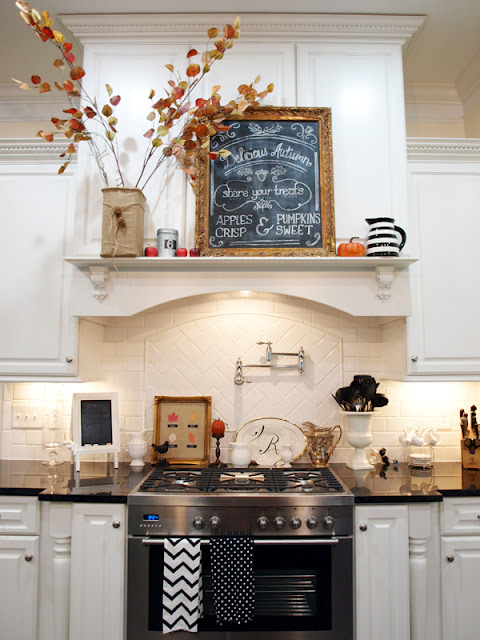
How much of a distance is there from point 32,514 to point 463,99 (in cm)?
323

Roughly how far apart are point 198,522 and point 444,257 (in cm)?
167

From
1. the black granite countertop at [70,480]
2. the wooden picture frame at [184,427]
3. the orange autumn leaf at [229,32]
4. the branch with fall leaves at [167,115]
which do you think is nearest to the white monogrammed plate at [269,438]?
the wooden picture frame at [184,427]

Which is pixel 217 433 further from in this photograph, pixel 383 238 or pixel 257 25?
pixel 257 25

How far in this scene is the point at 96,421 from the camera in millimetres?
2305

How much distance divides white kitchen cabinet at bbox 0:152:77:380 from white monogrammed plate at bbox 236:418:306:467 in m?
0.95

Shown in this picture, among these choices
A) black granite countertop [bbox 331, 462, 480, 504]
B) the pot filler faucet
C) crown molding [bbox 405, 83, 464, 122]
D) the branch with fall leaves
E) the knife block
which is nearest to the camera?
black granite countertop [bbox 331, 462, 480, 504]

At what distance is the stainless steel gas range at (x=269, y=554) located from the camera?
1861 mm

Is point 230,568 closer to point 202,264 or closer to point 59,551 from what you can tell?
point 59,551

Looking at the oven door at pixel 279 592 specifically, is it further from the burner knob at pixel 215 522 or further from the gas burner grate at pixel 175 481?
the gas burner grate at pixel 175 481

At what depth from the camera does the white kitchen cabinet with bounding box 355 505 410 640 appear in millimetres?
1879

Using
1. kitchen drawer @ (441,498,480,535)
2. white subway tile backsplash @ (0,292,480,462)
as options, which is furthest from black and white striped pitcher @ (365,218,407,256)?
kitchen drawer @ (441,498,480,535)

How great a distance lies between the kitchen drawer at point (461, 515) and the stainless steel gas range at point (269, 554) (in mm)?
443

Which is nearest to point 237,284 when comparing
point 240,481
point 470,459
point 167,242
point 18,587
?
point 167,242

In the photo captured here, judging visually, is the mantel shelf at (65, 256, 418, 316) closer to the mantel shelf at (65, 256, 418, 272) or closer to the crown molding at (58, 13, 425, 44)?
the mantel shelf at (65, 256, 418, 272)
